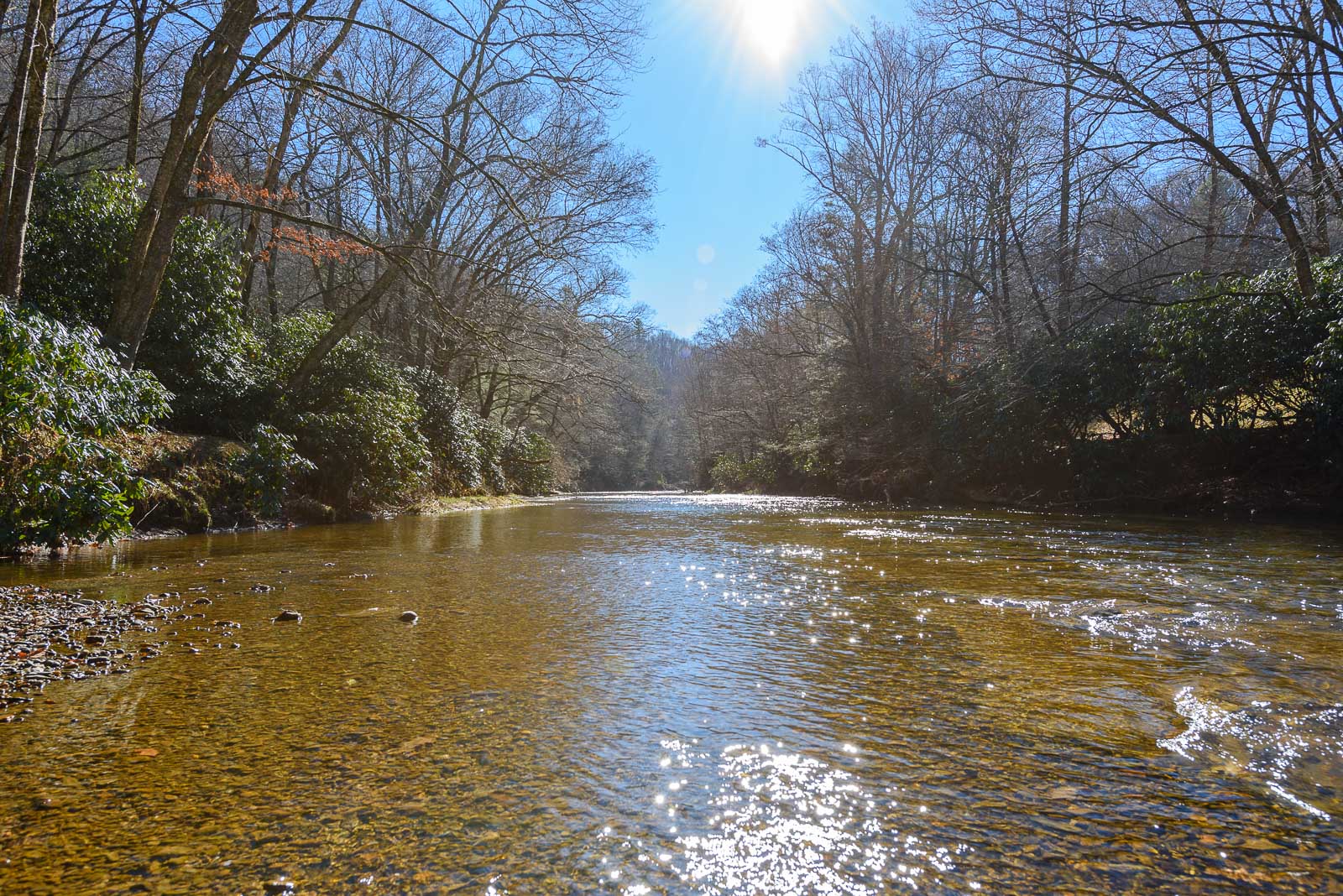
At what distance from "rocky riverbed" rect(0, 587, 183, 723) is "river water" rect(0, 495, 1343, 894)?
0.10 m

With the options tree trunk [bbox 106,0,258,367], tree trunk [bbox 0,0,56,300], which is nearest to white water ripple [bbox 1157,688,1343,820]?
tree trunk [bbox 0,0,56,300]

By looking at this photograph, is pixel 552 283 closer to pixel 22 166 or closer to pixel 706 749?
pixel 22 166

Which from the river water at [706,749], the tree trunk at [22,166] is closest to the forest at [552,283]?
the tree trunk at [22,166]

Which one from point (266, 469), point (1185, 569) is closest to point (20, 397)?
point (266, 469)

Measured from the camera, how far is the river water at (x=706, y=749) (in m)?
1.25

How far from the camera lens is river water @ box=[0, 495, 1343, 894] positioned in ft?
4.11

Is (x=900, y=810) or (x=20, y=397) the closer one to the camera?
(x=900, y=810)

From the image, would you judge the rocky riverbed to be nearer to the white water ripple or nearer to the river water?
the river water

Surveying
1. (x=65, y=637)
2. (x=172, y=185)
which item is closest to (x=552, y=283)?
(x=172, y=185)

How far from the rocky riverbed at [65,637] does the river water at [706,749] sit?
10 centimetres

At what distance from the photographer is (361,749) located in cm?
175

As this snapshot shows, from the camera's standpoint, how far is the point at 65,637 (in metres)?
2.74

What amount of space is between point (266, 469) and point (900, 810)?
840 centimetres

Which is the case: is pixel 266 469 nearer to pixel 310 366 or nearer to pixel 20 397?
pixel 310 366
